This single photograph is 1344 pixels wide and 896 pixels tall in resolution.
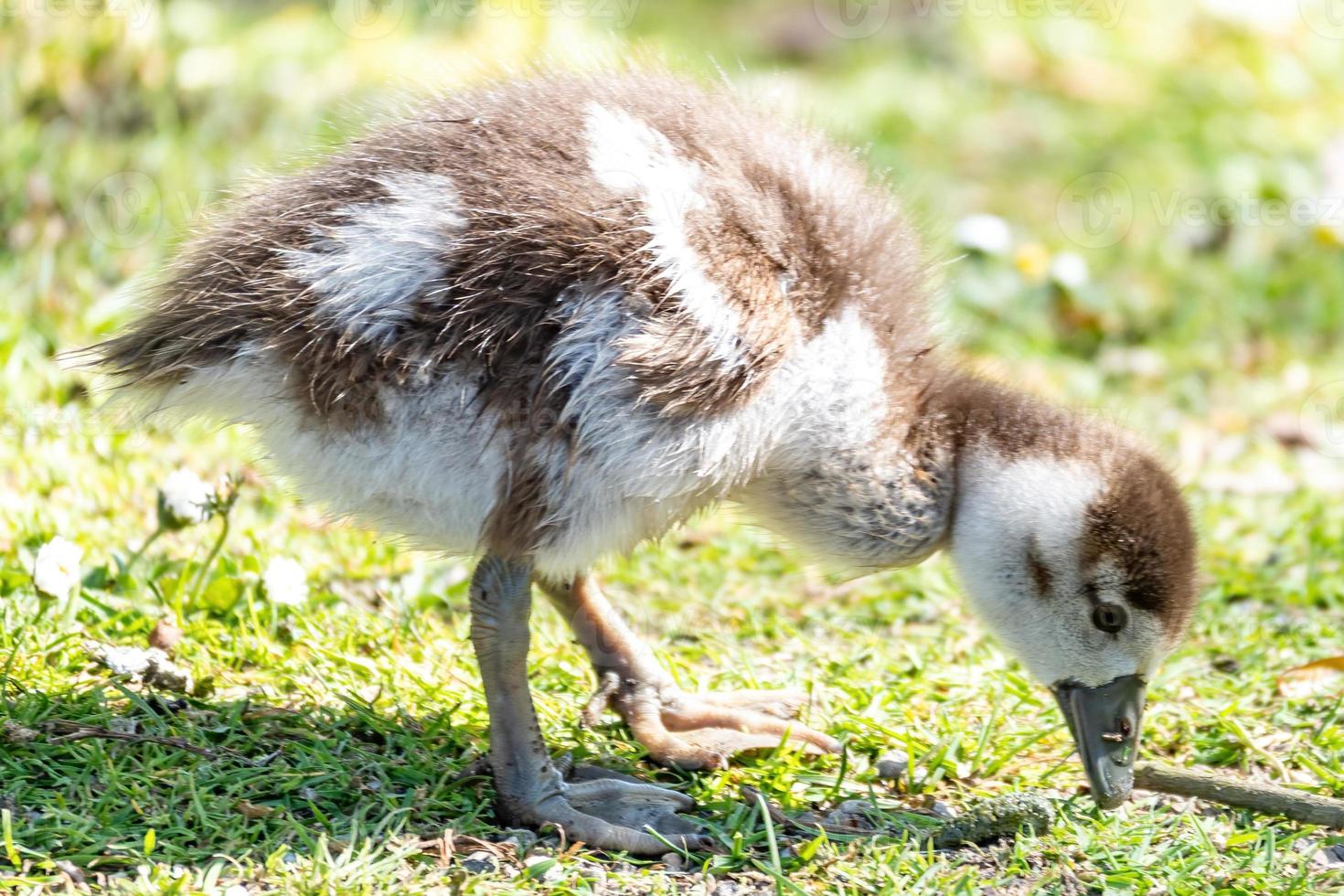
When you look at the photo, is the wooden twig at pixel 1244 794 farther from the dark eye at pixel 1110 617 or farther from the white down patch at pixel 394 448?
the white down patch at pixel 394 448

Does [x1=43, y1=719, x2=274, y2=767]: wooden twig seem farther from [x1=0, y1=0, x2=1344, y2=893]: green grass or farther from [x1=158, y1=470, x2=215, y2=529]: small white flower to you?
[x1=158, y1=470, x2=215, y2=529]: small white flower

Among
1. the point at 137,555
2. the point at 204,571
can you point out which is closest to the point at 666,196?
the point at 204,571

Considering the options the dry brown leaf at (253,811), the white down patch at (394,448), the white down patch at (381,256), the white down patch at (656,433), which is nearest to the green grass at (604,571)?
the dry brown leaf at (253,811)

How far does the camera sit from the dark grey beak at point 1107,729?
3352mm

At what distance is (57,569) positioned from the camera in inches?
145

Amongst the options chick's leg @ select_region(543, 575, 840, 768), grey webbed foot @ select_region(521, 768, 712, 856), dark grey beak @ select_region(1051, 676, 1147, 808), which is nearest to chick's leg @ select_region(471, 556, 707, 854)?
grey webbed foot @ select_region(521, 768, 712, 856)

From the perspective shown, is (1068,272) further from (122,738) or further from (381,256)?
(122,738)

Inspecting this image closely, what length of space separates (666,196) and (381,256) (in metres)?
0.60

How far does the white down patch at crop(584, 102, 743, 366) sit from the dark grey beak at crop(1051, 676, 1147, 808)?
3.84ft

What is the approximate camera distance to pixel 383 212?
3.17 metres

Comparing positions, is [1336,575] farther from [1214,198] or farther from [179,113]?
[179,113]

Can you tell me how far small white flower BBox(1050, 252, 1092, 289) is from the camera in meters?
6.39

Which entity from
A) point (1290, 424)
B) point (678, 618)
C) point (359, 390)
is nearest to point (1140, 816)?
point (678, 618)

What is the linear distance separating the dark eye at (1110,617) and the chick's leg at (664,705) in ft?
2.23
